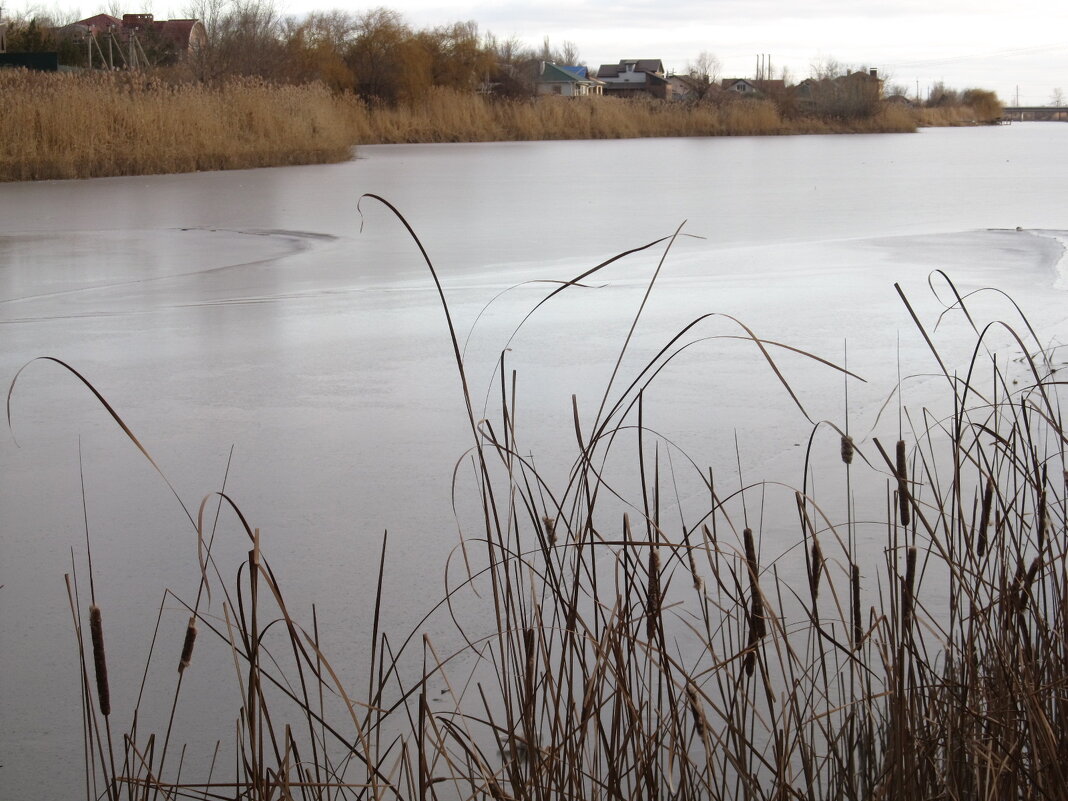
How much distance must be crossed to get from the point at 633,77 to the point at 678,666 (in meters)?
63.5

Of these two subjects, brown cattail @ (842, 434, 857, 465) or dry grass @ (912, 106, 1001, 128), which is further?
dry grass @ (912, 106, 1001, 128)

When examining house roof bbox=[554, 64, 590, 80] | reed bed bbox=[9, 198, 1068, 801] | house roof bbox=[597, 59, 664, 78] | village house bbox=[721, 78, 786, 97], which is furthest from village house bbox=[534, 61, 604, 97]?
reed bed bbox=[9, 198, 1068, 801]

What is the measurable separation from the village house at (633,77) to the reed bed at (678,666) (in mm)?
55315

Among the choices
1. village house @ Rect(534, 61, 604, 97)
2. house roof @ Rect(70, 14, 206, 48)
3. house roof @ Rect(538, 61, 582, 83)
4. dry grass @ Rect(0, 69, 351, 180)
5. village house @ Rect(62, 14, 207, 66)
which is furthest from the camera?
house roof @ Rect(538, 61, 582, 83)

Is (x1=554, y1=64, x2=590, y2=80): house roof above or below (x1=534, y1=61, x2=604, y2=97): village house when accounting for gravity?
above

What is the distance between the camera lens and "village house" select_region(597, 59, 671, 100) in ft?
188

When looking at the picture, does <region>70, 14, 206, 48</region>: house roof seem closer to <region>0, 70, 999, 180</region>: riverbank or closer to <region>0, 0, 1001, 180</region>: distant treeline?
<region>0, 0, 1001, 180</region>: distant treeline

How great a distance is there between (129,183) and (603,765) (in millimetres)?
8628

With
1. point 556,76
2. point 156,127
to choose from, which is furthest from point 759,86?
point 156,127

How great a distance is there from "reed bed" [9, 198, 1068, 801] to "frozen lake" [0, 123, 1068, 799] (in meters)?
0.07

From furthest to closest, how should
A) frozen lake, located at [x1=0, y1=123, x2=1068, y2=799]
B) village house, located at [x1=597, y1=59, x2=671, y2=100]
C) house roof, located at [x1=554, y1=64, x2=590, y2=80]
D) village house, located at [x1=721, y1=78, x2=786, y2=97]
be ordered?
1. house roof, located at [x1=554, y1=64, x2=590, y2=80]
2. village house, located at [x1=597, y1=59, x2=671, y2=100]
3. village house, located at [x1=721, y1=78, x2=786, y2=97]
4. frozen lake, located at [x1=0, y1=123, x2=1068, y2=799]

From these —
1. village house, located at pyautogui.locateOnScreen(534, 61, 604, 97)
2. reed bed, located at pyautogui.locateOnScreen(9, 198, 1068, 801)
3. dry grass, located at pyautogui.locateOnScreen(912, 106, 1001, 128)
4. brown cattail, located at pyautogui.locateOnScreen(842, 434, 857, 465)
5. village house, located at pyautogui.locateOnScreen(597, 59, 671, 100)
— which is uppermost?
village house, located at pyautogui.locateOnScreen(597, 59, 671, 100)

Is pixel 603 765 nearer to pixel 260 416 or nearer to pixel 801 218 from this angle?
pixel 260 416

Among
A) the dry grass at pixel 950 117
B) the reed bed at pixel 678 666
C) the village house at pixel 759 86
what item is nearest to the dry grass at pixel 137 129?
the reed bed at pixel 678 666
